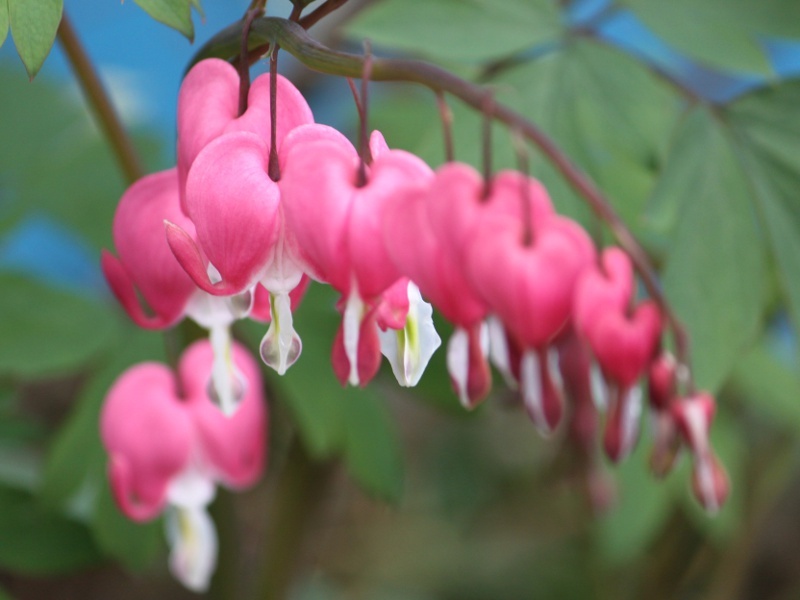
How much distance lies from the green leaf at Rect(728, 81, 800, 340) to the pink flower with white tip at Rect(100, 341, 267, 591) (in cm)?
59

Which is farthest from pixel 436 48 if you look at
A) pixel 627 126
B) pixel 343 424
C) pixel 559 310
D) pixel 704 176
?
pixel 559 310

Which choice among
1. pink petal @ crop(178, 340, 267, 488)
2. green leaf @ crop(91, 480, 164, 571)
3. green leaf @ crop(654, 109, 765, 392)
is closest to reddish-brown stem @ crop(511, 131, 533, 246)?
green leaf @ crop(654, 109, 765, 392)

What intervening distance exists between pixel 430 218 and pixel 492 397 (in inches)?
44.3

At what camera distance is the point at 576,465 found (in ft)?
4.77

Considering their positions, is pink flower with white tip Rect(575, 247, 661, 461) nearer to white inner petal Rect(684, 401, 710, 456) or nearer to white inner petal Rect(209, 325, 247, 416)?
white inner petal Rect(684, 401, 710, 456)

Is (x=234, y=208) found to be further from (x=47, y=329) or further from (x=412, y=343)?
(x=47, y=329)

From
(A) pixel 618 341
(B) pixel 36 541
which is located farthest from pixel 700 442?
(B) pixel 36 541

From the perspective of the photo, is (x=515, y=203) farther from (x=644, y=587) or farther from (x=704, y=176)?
(x=644, y=587)

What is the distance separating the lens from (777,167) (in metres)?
1.02

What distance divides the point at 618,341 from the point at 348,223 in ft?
0.92

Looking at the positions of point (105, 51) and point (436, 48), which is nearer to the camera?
point (436, 48)

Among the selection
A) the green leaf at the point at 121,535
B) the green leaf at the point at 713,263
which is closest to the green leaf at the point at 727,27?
the green leaf at the point at 713,263

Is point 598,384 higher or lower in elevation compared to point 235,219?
lower

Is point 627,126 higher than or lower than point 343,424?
higher
